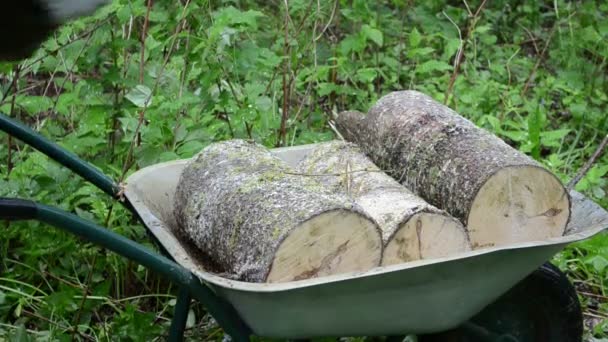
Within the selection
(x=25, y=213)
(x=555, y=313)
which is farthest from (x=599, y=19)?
(x=25, y=213)

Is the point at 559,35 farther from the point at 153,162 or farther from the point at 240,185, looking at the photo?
the point at 240,185

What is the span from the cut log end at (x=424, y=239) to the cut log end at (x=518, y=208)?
12 centimetres

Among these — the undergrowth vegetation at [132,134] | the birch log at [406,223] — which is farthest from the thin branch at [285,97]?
the birch log at [406,223]

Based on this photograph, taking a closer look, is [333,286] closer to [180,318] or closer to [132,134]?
[180,318]

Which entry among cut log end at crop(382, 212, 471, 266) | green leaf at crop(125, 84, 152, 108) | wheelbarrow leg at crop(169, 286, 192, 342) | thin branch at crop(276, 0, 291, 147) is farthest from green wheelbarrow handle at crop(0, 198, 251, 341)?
thin branch at crop(276, 0, 291, 147)

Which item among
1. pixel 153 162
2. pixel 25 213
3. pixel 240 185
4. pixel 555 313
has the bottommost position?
pixel 555 313

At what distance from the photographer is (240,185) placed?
258cm

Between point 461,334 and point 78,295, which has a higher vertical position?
point 461,334

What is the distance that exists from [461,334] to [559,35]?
315cm

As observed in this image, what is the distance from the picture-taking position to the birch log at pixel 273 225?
2355 millimetres

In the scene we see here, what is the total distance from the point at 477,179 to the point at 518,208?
0.45ft

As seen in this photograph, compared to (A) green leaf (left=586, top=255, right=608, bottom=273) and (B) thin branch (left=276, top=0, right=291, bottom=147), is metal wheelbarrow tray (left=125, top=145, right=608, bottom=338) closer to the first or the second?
(A) green leaf (left=586, top=255, right=608, bottom=273)

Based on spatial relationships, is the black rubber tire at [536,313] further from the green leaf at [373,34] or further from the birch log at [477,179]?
the green leaf at [373,34]

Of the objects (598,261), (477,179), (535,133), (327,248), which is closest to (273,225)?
(327,248)
